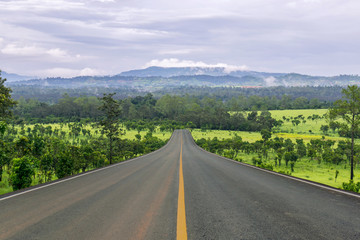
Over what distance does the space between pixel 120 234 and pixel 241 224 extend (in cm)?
246

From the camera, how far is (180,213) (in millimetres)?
5363

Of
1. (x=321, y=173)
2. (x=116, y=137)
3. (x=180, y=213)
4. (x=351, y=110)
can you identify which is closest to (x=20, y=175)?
(x=180, y=213)

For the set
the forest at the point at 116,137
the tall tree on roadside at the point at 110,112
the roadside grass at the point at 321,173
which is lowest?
the roadside grass at the point at 321,173

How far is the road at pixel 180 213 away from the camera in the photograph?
4.30 meters

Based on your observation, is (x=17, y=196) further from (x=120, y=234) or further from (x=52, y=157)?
(x=52, y=157)

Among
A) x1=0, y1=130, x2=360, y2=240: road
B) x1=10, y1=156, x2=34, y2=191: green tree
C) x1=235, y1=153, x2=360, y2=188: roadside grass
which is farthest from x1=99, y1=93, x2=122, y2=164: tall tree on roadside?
x1=0, y1=130, x2=360, y2=240: road

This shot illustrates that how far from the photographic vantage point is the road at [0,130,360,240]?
4297 millimetres

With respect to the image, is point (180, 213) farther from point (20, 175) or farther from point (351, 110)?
point (351, 110)

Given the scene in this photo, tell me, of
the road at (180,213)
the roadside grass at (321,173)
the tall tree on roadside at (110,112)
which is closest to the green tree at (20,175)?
the road at (180,213)

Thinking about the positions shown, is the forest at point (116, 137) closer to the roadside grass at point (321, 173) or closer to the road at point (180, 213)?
the roadside grass at point (321, 173)

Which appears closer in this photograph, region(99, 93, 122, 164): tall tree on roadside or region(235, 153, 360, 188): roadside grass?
region(99, 93, 122, 164): tall tree on roadside

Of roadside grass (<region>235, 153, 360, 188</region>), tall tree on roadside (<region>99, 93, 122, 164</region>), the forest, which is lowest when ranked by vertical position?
roadside grass (<region>235, 153, 360, 188</region>)

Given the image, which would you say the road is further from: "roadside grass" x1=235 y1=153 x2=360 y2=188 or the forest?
"roadside grass" x1=235 y1=153 x2=360 y2=188

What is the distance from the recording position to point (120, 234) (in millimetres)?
4262
